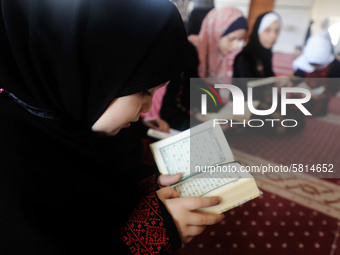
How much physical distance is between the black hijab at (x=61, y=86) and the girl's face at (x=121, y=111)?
0.02 m

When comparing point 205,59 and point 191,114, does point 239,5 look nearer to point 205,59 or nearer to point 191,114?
point 205,59

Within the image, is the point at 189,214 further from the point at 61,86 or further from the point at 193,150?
the point at 61,86

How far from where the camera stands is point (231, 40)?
1.86m

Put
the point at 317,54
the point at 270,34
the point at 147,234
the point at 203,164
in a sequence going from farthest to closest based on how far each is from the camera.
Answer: the point at 317,54
the point at 270,34
the point at 203,164
the point at 147,234

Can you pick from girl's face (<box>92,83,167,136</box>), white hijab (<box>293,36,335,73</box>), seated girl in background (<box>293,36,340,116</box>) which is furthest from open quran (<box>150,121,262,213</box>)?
white hijab (<box>293,36,335,73</box>)

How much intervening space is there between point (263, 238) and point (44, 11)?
114 centimetres

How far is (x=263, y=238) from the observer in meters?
1.09

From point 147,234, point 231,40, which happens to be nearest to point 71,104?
point 147,234

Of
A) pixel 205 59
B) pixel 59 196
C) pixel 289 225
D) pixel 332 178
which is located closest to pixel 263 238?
pixel 289 225

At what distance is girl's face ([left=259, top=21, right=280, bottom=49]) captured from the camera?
6.75ft

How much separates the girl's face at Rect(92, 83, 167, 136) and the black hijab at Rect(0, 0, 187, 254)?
23 millimetres

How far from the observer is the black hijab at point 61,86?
1.55 feet

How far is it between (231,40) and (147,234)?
163 centimetres

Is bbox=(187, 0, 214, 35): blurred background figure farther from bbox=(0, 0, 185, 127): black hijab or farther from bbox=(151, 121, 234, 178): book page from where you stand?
bbox=(0, 0, 185, 127): black hijab
